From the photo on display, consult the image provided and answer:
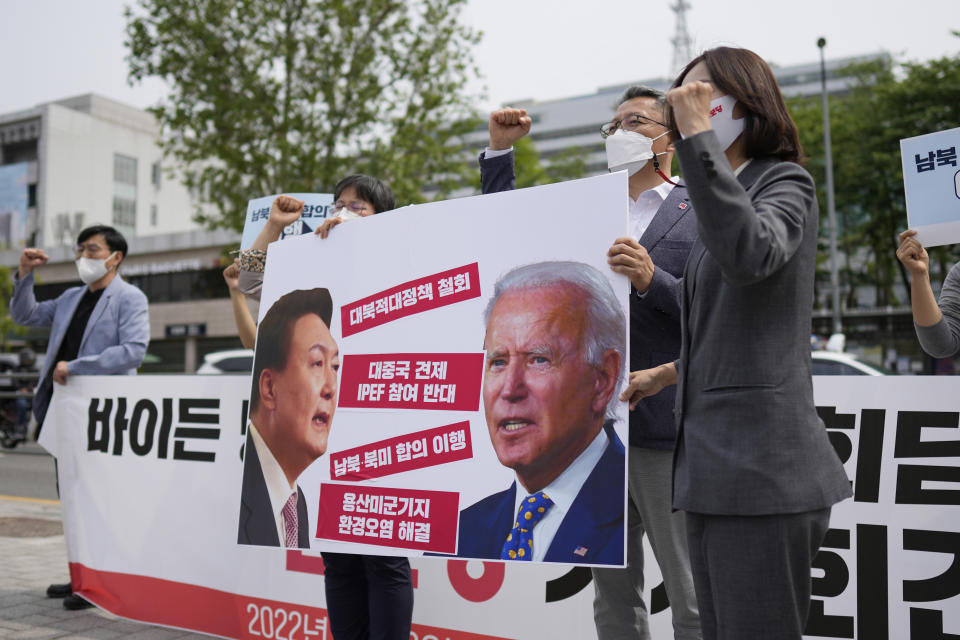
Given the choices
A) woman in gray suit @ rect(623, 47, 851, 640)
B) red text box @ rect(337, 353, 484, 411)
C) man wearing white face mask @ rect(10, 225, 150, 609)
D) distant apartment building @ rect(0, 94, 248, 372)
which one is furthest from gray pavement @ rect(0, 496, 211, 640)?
distant apartment building @ rect(0, 94, 248, 372)

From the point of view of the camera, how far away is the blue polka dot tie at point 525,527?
7.19 feet

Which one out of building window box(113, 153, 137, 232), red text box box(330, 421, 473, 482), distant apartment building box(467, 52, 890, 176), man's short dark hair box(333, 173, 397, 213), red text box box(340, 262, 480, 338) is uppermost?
distant apartment building box(467, 52, 890, 176)

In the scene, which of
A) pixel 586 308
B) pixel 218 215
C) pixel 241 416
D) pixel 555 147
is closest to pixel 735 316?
pixel 586 308

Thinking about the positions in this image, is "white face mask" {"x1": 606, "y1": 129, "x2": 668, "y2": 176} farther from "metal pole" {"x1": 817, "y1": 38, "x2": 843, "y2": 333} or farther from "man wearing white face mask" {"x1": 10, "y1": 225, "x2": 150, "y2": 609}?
"metal pole" {"x1": 817, "y1": 38, "x2": 843, "y2": 333}

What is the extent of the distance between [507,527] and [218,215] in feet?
47.8

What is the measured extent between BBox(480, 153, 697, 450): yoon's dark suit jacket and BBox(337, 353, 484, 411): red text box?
1.54ft

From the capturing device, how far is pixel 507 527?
2254 mm

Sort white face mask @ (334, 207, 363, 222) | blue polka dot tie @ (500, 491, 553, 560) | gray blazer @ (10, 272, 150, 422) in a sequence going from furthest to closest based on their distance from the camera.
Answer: gray blazer @ (10, 272, 150, 422)
white face mask @ (334, 207, 363, 222)
blue polka dot tie @ (500, 491, 553, 560)

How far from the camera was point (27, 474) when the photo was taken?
10734 mm

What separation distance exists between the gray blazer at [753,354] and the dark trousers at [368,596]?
1.30 metres

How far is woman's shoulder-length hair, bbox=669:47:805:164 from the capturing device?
5.73ft

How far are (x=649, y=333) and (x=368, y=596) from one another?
1366 mm

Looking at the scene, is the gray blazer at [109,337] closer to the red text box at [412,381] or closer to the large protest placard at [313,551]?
the large protest placard at [313,551]

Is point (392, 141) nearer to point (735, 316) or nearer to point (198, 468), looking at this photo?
point (198, 468)
